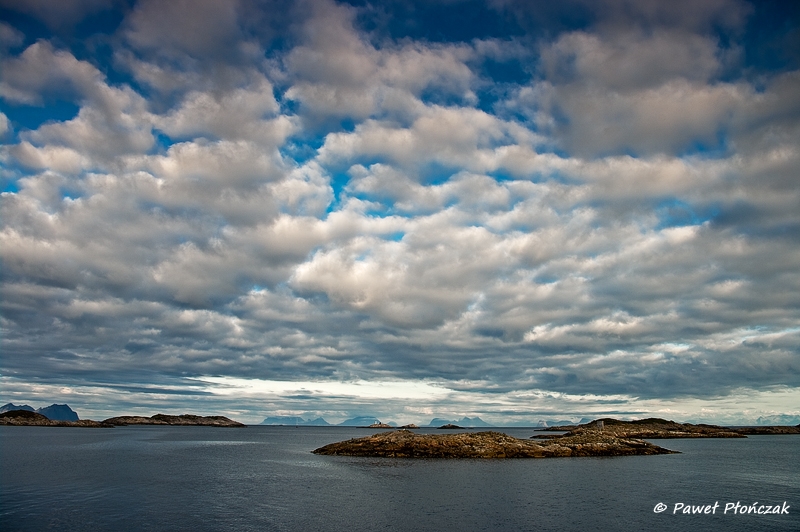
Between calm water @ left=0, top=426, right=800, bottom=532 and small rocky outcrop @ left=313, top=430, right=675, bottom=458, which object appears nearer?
calm water @ left=0, top=426, right=800, bottom=532

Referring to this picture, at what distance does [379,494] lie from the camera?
68.4 meters

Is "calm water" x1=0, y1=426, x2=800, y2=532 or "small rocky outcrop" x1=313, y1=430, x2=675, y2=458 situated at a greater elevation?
Result: "calm water" x1=0, y1=426, x2=800, y2=532

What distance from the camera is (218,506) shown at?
5966cm

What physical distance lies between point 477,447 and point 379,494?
6590 centimetres

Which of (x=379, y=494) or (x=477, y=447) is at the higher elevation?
(x=379, y=494)

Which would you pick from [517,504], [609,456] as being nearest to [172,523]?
[517,504]

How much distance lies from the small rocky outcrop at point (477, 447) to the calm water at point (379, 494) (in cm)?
1360

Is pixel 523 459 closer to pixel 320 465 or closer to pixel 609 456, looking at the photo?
pixel 609 456

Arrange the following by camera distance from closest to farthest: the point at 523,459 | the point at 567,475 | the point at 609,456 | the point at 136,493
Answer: the point at 136,493
the point at 567,475
the point at 523,459
the point at 609,456

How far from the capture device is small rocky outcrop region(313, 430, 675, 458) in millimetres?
125938

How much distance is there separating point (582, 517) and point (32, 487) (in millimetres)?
73808

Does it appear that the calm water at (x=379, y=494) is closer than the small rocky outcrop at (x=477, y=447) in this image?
Yes

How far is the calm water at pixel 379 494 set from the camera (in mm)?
51594

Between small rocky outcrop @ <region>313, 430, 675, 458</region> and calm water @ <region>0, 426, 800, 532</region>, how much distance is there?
13596 millimetres
